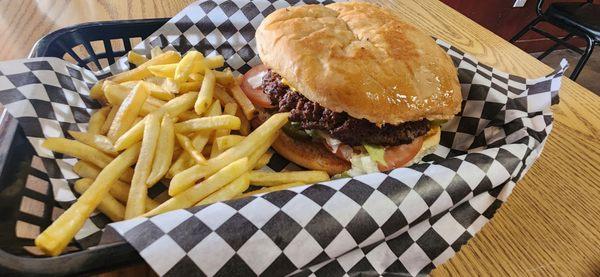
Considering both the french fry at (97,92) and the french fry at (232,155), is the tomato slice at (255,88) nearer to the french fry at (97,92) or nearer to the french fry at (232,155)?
the french fry at (232,155)

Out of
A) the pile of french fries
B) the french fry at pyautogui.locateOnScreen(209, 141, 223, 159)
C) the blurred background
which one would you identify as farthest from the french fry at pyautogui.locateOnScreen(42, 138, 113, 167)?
the blurred background

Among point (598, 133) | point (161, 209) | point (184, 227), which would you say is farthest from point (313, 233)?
point (598, 133)

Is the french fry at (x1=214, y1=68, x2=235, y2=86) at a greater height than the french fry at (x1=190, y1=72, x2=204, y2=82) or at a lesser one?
lesser

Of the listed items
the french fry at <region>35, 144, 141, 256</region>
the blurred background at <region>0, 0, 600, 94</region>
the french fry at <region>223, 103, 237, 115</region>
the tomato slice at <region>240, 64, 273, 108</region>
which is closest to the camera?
the french fry at <region>35, 144, 141, 256</region>

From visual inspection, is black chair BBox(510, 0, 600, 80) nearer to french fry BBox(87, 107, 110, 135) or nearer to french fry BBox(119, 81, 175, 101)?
→ french fry BBox(119, 81, 175, 101)

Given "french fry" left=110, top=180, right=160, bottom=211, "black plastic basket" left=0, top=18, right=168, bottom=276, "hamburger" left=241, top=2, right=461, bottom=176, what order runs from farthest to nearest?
1. "hamburger" left=241, top=2, right=461, bottom=176
2. "french fry" left=110, top=180, right=160, bottom=211
3. "black plastic basket" left=0, top=18, right=168, bottom=276

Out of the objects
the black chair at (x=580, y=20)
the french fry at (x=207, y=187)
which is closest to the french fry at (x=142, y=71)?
the french fry at (x=207, y=187)
